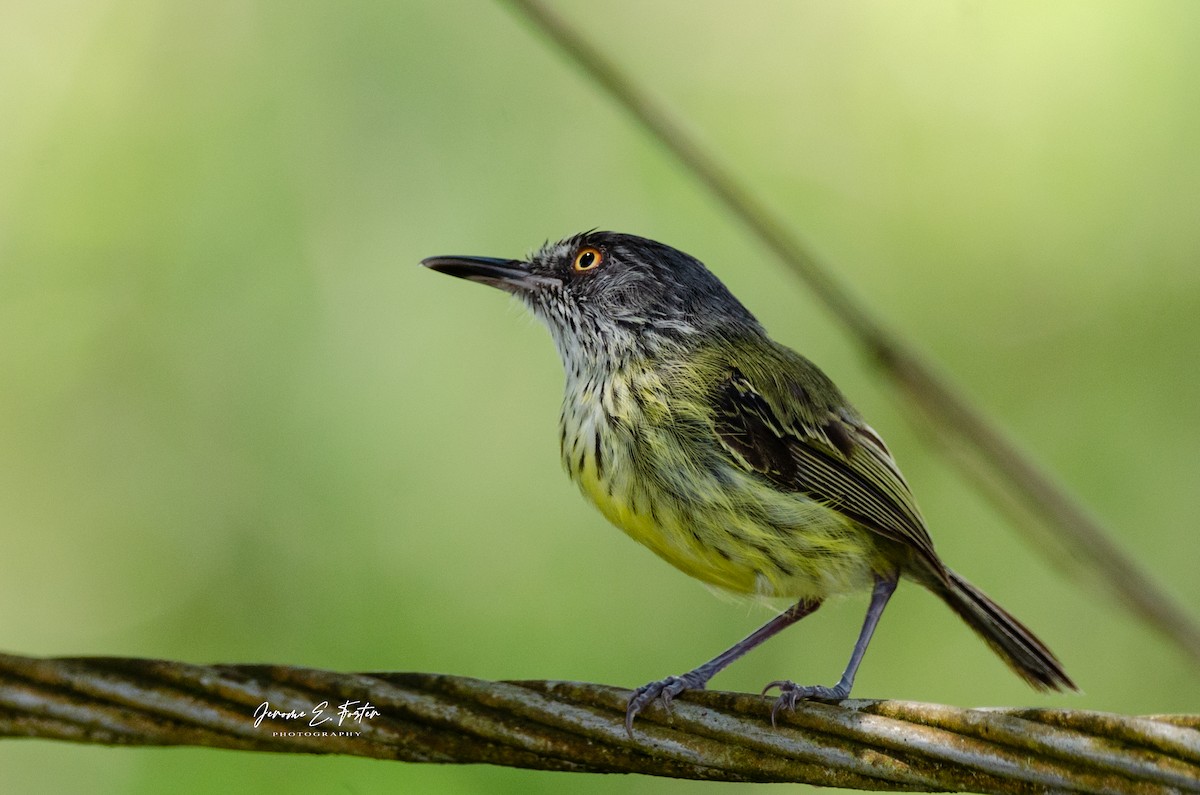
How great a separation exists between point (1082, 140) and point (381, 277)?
→ 14.2ft

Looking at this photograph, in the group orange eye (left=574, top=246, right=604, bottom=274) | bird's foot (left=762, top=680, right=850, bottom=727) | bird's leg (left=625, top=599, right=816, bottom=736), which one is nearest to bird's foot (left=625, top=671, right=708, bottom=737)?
bird's leg (left=625, top=599, right=816, bottom=736)

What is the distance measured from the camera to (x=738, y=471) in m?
3.84

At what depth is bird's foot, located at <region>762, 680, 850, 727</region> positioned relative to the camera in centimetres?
260

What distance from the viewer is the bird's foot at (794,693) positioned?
2600 millimetres

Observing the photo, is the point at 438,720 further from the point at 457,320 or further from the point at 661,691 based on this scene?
the point at 457,320

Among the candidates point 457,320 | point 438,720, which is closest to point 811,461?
point 438,720

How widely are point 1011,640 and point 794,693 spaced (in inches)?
53.9

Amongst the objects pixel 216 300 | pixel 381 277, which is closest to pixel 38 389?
pixel 216 300

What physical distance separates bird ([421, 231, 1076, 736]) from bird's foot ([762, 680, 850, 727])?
0.01 metres

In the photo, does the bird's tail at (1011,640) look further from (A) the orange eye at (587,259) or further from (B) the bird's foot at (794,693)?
(A) the orange eye at (587,259)

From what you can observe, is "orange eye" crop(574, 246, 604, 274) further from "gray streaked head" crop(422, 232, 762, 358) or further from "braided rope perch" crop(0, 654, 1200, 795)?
"braided rope perch" crop(0, 654, 1200, 795)

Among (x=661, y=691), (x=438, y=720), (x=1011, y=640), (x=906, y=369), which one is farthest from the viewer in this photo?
(x=1011, y=640)

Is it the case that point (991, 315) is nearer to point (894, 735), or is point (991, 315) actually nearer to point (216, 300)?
point (216, 300)

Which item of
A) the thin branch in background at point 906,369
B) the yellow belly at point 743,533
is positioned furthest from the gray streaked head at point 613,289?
the thin branch in background at point 906,369
